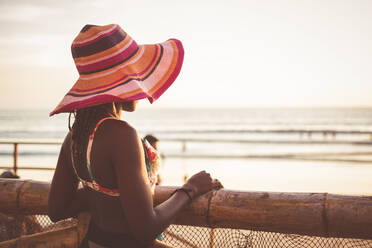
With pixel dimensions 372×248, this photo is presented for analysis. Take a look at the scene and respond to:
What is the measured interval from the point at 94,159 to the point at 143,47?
522 millimetres

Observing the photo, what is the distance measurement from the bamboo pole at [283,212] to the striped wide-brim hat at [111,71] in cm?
56

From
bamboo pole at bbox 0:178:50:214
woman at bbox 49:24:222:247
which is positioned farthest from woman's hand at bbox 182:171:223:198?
bamboo pole at bbox 0:178:50:214

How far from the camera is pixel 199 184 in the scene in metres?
1.64

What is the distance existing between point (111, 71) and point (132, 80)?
10cm

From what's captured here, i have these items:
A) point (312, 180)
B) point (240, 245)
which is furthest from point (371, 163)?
point (240, 245)

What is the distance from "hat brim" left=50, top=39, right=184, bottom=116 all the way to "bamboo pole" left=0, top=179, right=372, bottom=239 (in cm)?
55

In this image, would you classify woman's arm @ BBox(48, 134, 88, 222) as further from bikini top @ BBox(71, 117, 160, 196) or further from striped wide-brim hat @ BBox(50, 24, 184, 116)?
striped wide-brim hat @ BBox(50, 24, 184, 116)

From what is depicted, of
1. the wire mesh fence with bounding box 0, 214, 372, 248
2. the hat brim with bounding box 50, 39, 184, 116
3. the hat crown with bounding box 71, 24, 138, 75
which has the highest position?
the hat crown with bounding box 71, 24, 138, 75

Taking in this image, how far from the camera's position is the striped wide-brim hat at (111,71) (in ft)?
4.63

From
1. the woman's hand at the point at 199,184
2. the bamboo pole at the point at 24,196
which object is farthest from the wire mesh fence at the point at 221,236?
the woman's hand at the point at 199,184

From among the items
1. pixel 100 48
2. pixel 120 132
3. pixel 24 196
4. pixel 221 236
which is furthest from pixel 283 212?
pixel 24 196

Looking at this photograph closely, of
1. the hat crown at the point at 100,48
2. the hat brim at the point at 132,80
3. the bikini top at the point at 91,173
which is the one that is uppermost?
the hat crown at the point at 100,48

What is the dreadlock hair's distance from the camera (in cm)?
144

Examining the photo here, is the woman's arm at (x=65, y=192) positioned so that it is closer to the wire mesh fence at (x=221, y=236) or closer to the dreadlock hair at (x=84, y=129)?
the dreadlock hair at (x=84, y=129)
